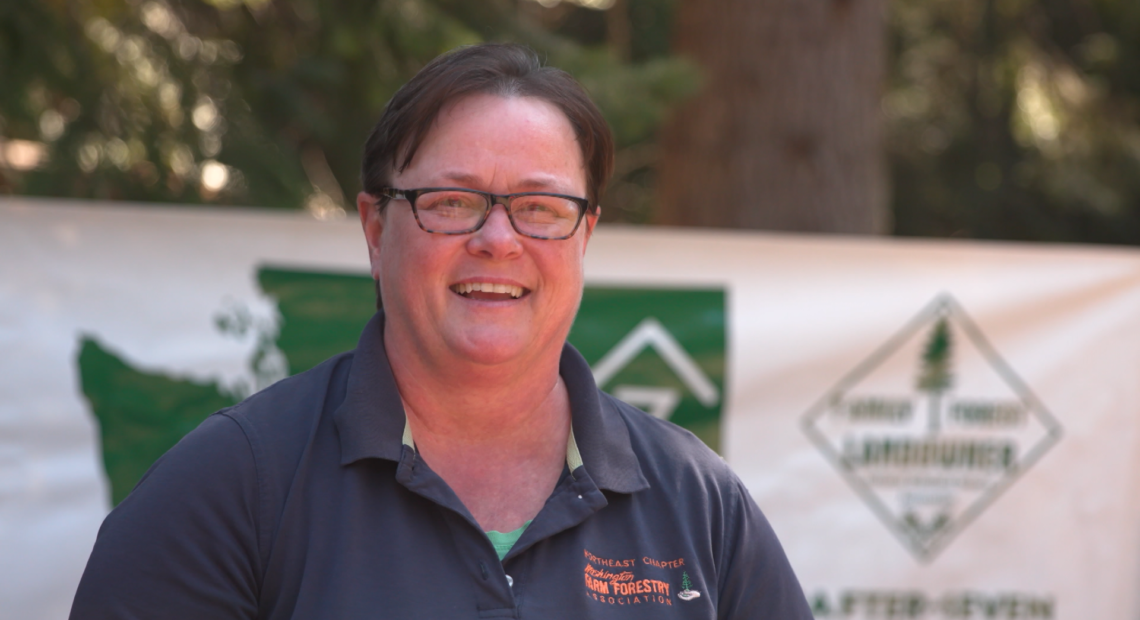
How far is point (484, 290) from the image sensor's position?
1565mm

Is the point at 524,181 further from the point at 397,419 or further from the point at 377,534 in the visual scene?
the point at 377,534

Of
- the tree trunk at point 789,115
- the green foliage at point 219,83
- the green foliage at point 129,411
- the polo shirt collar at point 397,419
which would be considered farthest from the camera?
the tree trunk at point 789,115

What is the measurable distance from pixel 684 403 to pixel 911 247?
1088mm

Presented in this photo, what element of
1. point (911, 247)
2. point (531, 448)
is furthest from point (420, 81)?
point (911, 247)

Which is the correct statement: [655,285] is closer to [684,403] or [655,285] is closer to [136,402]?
[684,403]

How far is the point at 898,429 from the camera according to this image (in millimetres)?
3900

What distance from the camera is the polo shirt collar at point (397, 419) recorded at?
148 centimetres

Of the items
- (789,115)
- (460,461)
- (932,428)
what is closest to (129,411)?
(460,461)

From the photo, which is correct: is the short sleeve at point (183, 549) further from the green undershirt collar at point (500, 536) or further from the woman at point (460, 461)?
the green undershirt collar at point (500, 536)

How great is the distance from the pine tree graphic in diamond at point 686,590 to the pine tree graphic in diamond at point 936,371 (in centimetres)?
264

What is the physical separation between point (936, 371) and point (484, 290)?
2.84 metres

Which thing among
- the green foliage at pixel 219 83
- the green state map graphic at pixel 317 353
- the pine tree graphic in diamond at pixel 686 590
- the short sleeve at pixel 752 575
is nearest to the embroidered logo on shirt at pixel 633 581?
the pine tree graphic in diamond at pixel 686 590

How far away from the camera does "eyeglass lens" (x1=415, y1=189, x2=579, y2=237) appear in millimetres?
1533

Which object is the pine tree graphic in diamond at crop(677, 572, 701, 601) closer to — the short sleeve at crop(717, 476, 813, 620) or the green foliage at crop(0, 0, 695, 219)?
the short sleeve at crop(717, 476, 813, 620)
